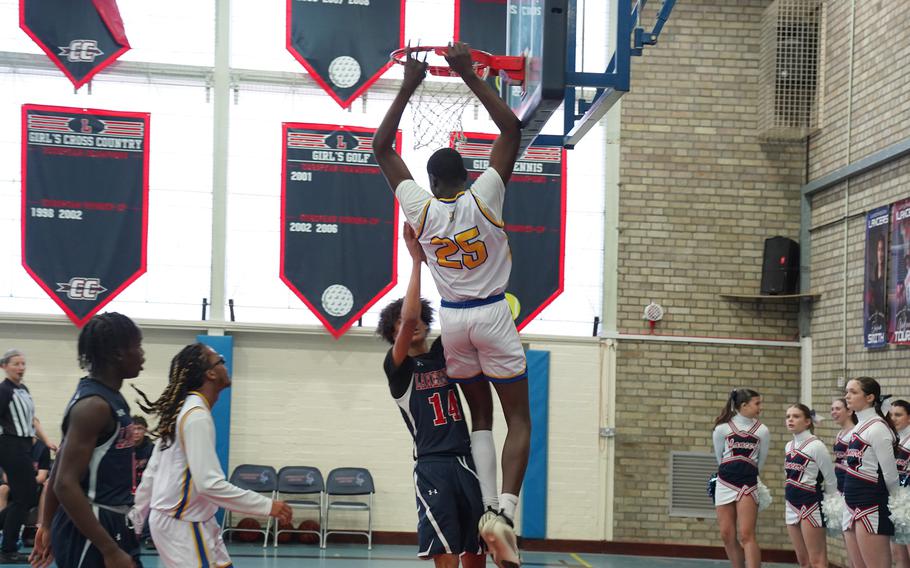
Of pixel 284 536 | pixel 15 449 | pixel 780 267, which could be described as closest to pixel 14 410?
pixel 15 449

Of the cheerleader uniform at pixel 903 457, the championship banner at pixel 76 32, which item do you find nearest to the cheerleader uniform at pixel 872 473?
the cheerleader uniform at pixel 903 457

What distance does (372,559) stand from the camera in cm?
1080

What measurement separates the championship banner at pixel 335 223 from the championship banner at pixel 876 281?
5.66m

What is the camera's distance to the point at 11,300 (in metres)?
12.2

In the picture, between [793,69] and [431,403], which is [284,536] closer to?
[431,403]

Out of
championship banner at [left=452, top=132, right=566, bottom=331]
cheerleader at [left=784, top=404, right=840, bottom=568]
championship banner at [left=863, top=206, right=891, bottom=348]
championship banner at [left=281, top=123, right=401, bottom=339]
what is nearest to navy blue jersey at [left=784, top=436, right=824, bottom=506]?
cheerleader at [left=784, top=404, right=840, bottom=568]

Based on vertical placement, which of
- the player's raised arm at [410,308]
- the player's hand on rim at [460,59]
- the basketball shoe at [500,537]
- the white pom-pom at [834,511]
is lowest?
the white pom-pom at [834,511]

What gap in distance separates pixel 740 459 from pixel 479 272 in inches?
212

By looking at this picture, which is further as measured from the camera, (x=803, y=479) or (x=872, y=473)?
(x=803, y=479)

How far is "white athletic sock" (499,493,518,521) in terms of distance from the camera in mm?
4512

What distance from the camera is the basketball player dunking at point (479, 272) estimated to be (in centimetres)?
464

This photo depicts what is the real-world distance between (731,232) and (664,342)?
1.75 m

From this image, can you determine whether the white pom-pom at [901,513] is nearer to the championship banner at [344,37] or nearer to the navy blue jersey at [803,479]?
the navy blue jersey at [803,479]

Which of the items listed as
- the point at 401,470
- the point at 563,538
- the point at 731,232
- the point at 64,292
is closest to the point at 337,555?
the point at 401,470
